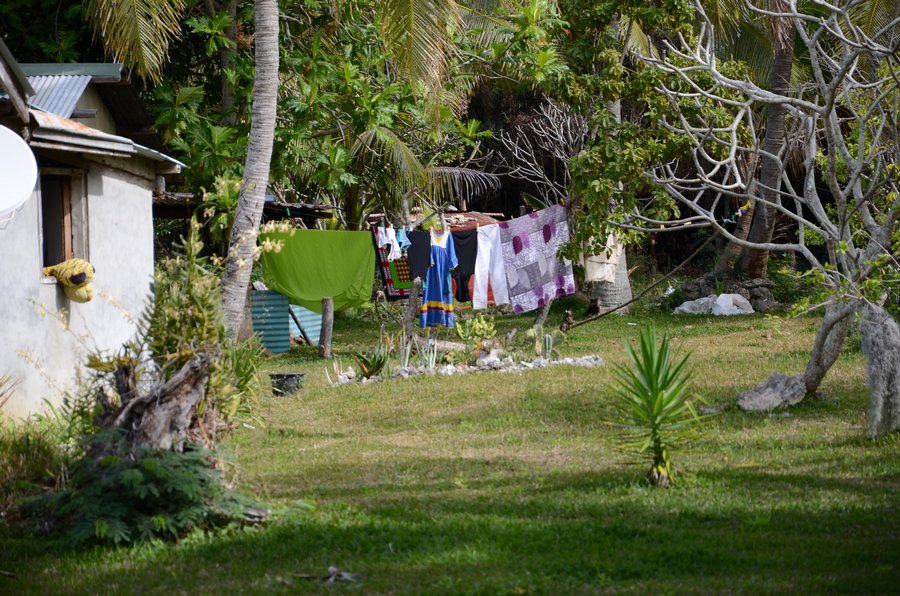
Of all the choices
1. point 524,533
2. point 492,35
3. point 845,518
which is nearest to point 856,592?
point 845,518

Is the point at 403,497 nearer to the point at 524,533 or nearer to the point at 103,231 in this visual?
the point at 524,533

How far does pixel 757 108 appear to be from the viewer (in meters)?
22.4

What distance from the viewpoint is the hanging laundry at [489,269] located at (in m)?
14.8

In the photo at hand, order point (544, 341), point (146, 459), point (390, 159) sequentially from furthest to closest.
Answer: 1. point (390, 159)
2. point (544, 341)
3. point (146, 459)

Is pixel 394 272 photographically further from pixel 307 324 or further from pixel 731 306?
pixel 731 306

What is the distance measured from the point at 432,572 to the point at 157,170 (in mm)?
7212

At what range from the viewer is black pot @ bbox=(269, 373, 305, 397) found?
11.5 meters

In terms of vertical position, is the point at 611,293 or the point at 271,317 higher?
the point at 611,293

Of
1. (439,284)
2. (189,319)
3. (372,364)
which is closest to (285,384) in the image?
(372,364)

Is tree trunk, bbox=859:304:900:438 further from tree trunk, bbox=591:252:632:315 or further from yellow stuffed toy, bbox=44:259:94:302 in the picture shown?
tree trunk, bbox=591:252:632:315

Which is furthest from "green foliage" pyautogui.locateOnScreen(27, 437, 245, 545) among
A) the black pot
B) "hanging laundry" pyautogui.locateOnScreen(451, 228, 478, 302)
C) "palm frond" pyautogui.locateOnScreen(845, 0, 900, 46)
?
"palm frond" pyautogui.locateOnScreen(845, 0, 900, 46)

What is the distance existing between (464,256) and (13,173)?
8.55 metres

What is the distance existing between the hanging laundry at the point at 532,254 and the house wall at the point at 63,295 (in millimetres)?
5659

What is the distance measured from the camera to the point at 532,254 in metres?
14.9
